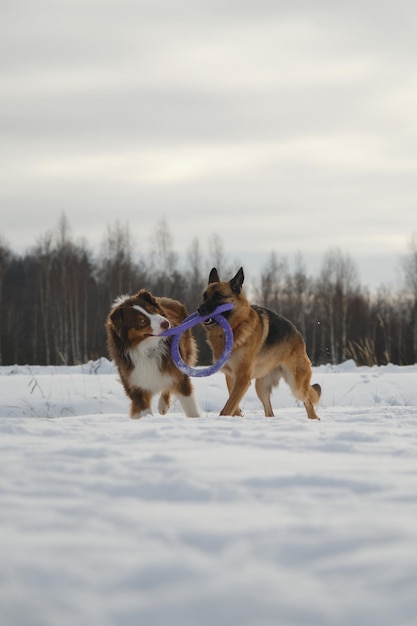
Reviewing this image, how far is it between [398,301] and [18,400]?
4485cm

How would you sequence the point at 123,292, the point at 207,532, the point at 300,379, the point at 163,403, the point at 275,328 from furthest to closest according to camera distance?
the point at 123,292
the point at 163,403
the point at 300,379
the point at 275,328
the point at 207,532

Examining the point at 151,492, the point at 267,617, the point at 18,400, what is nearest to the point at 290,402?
the point at 18,400

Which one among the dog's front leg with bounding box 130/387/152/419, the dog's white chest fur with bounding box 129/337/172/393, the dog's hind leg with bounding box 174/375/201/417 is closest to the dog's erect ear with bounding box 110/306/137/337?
Answer: the dog's white chest fur with bounding box 129/337/172/393

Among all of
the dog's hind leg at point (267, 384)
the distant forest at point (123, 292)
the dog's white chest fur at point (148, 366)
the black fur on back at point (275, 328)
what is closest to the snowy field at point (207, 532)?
the dog's white chest fur at point (148, 366)

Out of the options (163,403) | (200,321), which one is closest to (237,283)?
(200,321)

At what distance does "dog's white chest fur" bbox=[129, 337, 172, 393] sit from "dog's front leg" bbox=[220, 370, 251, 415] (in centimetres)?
68

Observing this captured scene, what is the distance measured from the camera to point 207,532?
89.7 inches

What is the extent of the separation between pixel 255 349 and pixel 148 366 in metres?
1.14

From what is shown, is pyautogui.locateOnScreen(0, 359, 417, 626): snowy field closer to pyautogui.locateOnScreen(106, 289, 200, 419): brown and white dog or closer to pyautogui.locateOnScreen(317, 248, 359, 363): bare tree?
pyautogui.locateOnScreen(106, 289, 200, 419): brown and white dog

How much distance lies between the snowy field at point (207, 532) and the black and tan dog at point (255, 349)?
9.82 feet

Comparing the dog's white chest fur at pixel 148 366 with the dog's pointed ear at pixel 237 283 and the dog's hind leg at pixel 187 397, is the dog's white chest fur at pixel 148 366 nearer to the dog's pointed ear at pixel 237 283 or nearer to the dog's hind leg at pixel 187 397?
the dog's hind leg at pixel 187 397

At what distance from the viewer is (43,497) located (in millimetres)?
2711

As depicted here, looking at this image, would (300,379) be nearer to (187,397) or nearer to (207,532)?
(187,397)

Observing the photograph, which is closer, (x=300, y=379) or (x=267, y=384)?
(x=300, y=379)
